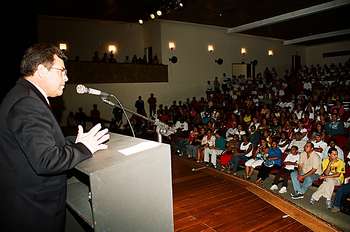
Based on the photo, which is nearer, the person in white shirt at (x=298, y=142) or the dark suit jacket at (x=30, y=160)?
the dark suit jacket at (x=30, y=160)

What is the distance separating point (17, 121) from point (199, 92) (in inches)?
484

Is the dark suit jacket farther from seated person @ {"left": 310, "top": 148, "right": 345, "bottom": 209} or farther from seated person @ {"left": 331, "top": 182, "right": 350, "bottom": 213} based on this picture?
seated person @ {"left": 310, "top": 148, "right": 345, "bottom": 209}

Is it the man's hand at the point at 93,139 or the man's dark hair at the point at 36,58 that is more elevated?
the man's dark hair at the point at 36,58

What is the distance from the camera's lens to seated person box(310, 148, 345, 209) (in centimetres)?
Result: 414

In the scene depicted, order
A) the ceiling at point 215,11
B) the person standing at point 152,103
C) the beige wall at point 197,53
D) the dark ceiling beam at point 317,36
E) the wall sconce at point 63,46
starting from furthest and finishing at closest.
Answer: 1. the dark ceiling beam at point 317,36
2. the beige wall at point 197,53
3. the person standing at point 152,103
4. the wall sconce at point 63,46
5. the ceiling at point 215,11

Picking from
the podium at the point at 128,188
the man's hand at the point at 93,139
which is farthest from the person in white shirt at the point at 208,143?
the man's hand at the point at 93,139

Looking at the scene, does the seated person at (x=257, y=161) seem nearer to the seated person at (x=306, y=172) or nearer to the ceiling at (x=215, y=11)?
the seated person at (x=306, y=172)

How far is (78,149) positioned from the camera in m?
1.30

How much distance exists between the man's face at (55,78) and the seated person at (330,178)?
158 inches

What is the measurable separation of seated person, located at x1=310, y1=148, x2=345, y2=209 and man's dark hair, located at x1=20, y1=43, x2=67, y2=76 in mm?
4106

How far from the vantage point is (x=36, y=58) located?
4.36ft

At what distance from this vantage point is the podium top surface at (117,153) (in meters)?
1.32

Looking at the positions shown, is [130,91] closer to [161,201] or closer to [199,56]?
[199,56]

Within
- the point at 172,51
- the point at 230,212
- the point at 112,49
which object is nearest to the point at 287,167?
the point at 230,212
